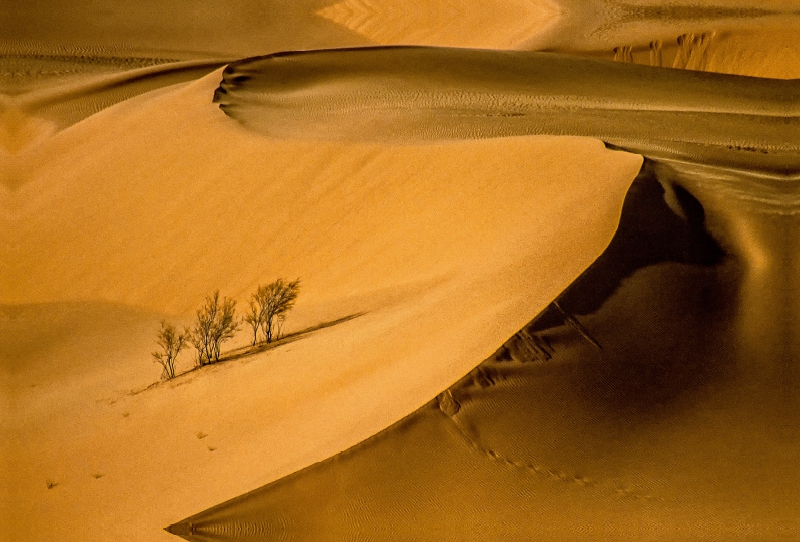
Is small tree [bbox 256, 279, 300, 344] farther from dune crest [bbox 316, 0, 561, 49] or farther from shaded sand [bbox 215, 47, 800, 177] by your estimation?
dune crest [bbox 316, 0, 561, 49]

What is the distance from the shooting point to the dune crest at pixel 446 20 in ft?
70.1

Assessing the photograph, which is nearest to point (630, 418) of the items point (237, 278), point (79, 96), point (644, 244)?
point (644, 244)

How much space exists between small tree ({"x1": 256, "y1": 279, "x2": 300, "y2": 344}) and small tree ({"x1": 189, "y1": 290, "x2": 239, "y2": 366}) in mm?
298

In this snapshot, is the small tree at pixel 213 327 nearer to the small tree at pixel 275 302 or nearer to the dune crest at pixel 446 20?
the small tree at pixel 275 302

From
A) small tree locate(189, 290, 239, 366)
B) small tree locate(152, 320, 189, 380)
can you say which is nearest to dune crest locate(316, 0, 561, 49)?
small tree locate(189, 290, 239, 366)

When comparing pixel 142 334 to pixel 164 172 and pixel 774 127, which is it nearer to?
pixel 164 172

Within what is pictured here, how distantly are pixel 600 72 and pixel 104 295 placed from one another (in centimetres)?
795

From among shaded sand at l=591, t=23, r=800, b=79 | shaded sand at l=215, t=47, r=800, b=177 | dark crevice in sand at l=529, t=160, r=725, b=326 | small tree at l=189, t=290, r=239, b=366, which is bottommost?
dark crevice in sand at l=529, t=160, r=725, b=326

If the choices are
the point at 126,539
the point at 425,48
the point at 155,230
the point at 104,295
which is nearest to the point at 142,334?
the point at 104,295

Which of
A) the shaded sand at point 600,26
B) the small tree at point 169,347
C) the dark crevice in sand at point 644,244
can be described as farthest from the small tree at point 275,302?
the shaded sand at point 600,26

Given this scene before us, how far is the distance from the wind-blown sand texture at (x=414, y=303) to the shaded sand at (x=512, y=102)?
61mm

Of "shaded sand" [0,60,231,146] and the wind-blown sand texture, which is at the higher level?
"shaded sand" [0,60,231,146]

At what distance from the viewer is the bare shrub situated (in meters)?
8.18

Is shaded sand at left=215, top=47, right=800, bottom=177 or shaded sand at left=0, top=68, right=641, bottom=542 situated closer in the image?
shaded sand at left=0, top=68, right=641, bottom=542
